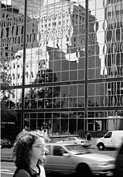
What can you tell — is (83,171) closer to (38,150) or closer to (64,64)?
(38,150)

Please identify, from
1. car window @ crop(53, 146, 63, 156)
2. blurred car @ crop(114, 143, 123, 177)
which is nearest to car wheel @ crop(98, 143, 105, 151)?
car window @ crop(53, 146, 63, 156)

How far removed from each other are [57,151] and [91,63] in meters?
37.7

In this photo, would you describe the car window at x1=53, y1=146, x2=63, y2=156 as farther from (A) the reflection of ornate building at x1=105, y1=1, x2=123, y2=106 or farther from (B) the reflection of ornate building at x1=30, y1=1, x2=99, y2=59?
(B) the reflection of ornate building at x1=30, y1=1, x2=99, y2=59

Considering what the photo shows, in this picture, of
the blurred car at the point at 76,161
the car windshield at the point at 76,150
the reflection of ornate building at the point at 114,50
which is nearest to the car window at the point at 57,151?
the blurred car at the point at 76,161

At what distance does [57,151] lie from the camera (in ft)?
60.9

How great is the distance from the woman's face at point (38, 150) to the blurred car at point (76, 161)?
42.3 feet

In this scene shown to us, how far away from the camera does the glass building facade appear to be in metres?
53.7

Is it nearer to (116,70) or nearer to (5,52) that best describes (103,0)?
(116,70)

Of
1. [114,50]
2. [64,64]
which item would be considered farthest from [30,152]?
[64,64]

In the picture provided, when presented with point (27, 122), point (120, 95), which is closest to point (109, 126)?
point (120, 95)

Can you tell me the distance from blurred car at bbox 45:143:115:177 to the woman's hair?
42.3ft

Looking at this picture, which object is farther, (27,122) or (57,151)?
(27,122)

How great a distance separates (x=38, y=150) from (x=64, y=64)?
55.1 meters

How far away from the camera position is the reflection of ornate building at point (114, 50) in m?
52.4
